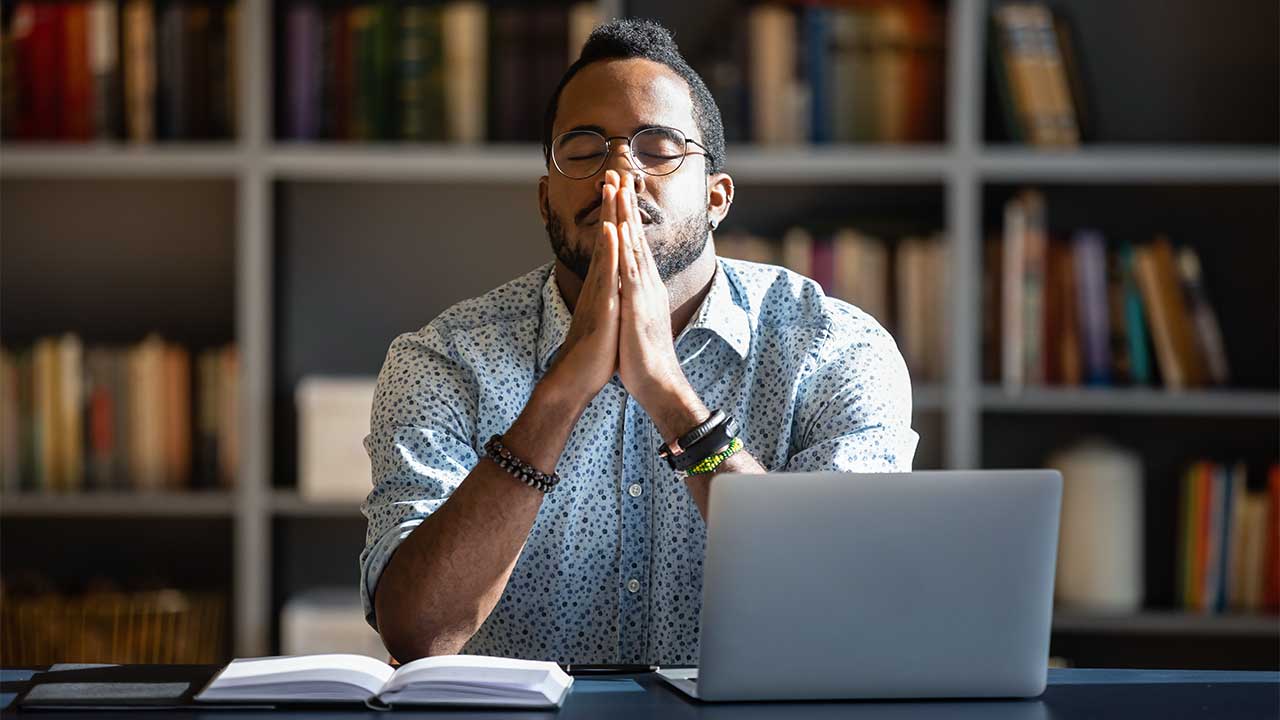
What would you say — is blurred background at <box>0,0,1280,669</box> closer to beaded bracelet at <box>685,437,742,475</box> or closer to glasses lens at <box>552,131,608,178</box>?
glasses lens at <box>552,131,608,178</box>

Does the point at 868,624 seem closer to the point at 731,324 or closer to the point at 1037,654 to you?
the point at 1037,654

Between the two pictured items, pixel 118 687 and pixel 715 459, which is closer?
pixel 118 687

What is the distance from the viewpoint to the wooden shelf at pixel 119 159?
2631 mm

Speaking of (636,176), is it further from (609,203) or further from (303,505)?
(303,505)

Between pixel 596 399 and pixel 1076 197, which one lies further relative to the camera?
pixel 1076 197

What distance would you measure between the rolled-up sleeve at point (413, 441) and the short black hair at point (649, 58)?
297 mm

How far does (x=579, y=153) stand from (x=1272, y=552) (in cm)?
165

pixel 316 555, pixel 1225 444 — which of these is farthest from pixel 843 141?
pixel 316 555

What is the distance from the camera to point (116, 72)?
8.82 feet

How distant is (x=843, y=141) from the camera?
2691 mm

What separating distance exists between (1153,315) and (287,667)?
197 cm

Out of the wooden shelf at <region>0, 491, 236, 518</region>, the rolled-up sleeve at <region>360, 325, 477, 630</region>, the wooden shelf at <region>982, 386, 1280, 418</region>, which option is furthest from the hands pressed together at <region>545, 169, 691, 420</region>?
the wooden shelf at <region>0, 491, 236, 518</region>

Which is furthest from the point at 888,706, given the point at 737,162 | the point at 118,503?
the point at 118,503

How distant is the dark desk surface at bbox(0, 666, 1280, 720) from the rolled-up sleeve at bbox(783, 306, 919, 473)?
1.28 ft
